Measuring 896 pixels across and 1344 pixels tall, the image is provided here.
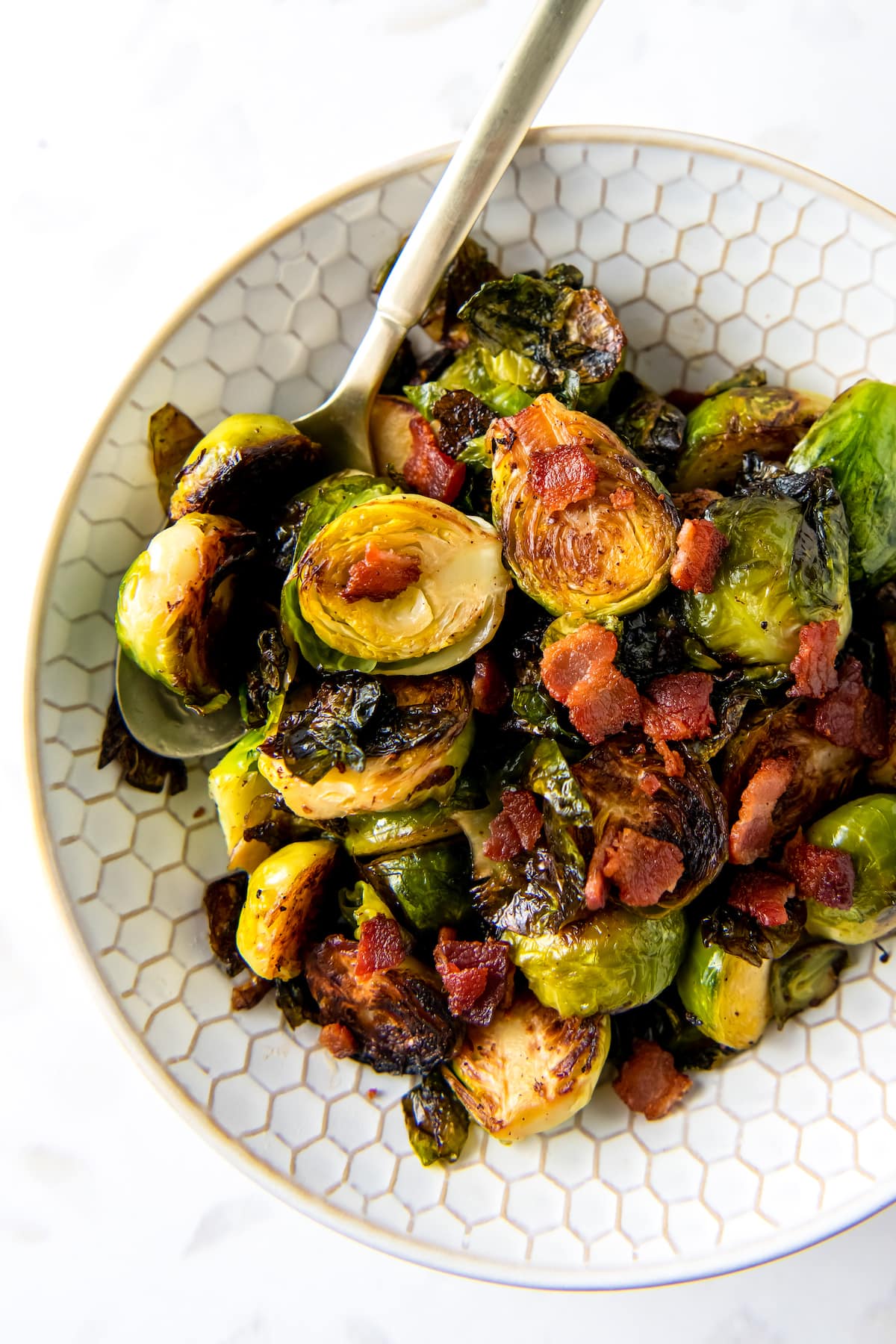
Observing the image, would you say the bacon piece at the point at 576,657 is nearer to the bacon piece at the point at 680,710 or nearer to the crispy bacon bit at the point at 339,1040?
the bacon piece at the point at 680,710

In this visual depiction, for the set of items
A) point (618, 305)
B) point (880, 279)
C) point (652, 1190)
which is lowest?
point (652, 1190)

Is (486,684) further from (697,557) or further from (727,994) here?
(727,994)

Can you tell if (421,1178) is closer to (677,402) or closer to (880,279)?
(677,402)

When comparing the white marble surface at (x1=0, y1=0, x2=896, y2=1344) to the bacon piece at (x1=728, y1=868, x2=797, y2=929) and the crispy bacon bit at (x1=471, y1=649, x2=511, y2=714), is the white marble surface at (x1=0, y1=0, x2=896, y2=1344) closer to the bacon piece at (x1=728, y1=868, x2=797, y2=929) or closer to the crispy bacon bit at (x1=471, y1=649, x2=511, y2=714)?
the bacon piece at (x1=728, y1=868, x2=797, y2=929)

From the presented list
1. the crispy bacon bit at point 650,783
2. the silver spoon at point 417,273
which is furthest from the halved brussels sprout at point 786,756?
the silver spoon at point 417,273

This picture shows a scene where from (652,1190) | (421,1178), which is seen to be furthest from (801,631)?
(421,1178)

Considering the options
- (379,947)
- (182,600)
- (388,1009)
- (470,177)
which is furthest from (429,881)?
(470,177)

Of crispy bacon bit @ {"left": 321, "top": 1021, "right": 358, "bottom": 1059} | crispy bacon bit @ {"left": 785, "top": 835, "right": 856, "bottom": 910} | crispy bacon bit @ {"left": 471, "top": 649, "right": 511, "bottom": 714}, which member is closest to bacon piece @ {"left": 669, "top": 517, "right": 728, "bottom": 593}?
crispy bacon bit @ {"left": 471, "top": 649, "right": 511, "bottom": 714}
